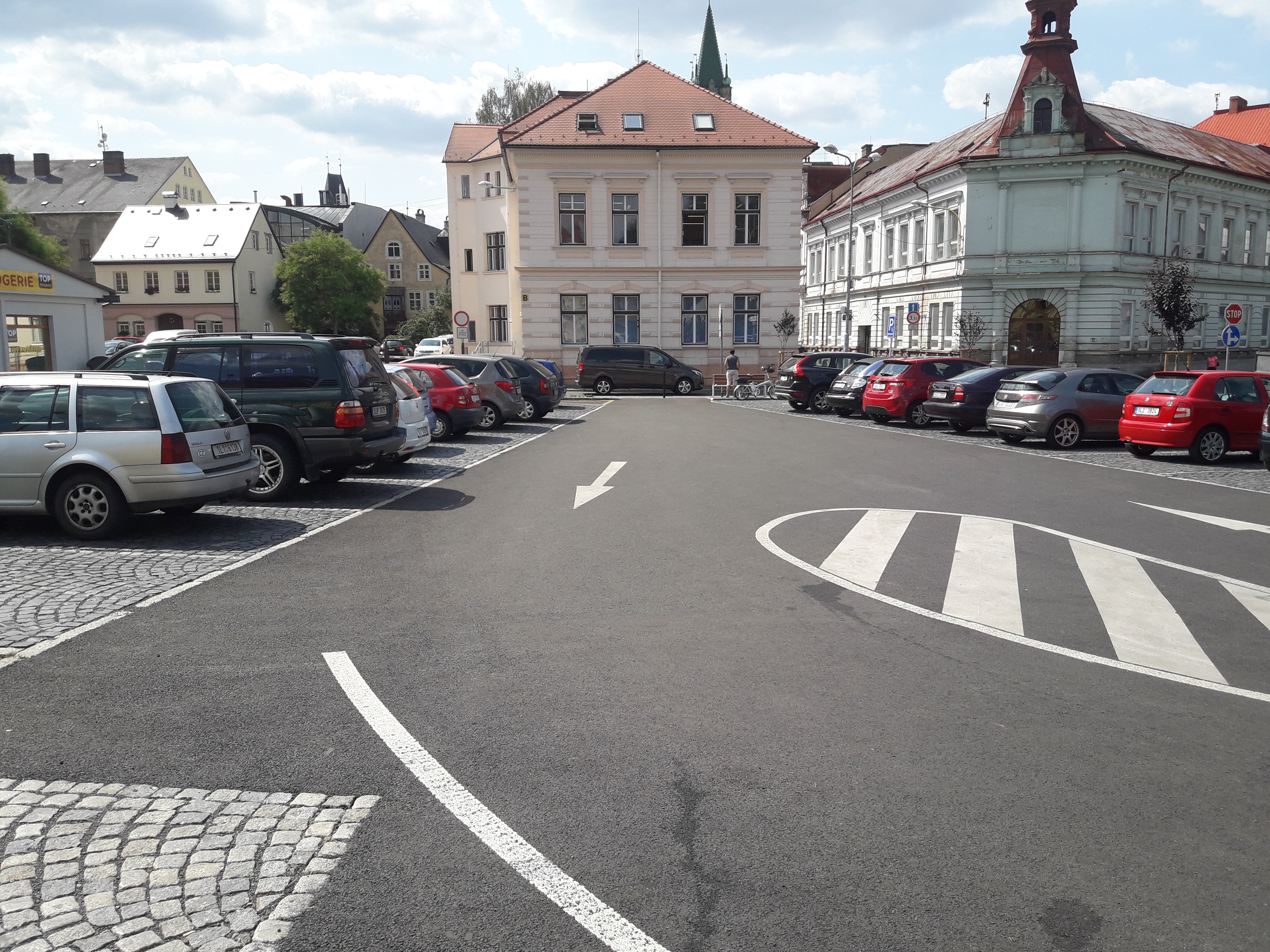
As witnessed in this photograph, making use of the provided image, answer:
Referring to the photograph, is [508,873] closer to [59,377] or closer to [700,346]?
[59,377]

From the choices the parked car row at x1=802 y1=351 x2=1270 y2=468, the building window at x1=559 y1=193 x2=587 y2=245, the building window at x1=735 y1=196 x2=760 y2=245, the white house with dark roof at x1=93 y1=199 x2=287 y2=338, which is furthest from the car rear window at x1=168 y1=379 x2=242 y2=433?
the white house with dark roof at x1=93 y1=199 x2=287 y2=338

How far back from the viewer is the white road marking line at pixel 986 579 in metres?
7.44

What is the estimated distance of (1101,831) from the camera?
4074 millimetres

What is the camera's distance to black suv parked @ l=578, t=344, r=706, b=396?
3903cm

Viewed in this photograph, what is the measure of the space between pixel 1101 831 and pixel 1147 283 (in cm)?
5172

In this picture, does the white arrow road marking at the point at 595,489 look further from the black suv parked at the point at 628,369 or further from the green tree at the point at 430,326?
the green tree at the point at 430,326

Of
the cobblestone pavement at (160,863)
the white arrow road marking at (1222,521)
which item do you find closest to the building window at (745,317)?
the white arrow road marking at (1222,521)

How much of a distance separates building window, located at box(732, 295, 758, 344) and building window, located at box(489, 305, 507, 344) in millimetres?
12331

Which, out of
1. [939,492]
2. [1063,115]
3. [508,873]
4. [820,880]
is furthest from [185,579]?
[1063,115]

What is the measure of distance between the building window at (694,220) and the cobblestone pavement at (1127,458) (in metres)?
20.0

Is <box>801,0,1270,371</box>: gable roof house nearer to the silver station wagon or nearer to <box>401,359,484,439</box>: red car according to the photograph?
<box>401,359,484,439</box>: red car

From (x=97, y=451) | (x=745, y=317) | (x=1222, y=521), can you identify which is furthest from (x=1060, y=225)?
(x=97, y=451)

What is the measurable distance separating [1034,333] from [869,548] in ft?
145

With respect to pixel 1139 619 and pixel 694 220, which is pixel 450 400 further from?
pixel 694 220
